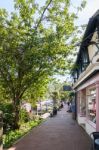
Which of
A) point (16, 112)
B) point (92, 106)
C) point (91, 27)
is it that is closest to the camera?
point (91, 27)

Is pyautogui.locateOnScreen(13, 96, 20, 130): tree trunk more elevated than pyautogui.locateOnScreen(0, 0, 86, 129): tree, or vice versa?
pyautogui.locateOnScreen(0, 0, 86, 129): tree

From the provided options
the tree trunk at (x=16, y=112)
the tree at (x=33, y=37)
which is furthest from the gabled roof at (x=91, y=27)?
the tree trunk at (x=16, y=112)

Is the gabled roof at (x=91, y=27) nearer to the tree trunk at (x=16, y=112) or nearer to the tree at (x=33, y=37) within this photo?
the tree at (x=33, y=37)

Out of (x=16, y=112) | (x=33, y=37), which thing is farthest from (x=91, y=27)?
(x=16, y=112)

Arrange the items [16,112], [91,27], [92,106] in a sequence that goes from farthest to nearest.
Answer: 1. [16,112]
2. [92,106]
3. [91,27]

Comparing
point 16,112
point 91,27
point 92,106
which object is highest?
point 91,27

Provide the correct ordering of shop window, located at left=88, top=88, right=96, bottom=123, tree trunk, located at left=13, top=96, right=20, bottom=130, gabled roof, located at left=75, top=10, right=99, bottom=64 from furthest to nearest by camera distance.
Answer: tree trunk, located at left=13, top=96, right=20, bottom=130
shop window, located at left=88, top=88, right=96, bottom=123
gabled roof, located at left=75, top=10, right=99, bottom=64

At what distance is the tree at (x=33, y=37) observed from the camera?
782 inches

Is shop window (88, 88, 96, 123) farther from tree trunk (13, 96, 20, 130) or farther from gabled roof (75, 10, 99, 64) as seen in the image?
tree trunk (13, 96, 20, 130)

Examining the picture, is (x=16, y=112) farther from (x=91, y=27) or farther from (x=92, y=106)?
(x=91, y=27)

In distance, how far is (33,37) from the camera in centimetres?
1986

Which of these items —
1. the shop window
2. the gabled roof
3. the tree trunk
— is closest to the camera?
the gabled roof

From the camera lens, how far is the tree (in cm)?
1986

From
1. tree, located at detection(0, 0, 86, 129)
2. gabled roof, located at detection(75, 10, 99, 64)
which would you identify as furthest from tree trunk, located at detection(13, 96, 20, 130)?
gabled roof, located at detection(75, 10, 99, 64)
